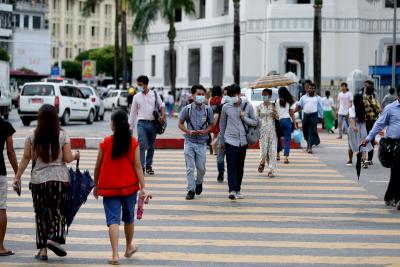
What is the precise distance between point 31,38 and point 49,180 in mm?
104770

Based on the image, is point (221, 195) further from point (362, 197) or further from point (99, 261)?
point (99, 261)

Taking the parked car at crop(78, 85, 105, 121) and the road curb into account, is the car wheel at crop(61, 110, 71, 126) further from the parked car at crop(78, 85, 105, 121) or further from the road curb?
the road curb

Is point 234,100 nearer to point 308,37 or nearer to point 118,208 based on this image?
point 118,208

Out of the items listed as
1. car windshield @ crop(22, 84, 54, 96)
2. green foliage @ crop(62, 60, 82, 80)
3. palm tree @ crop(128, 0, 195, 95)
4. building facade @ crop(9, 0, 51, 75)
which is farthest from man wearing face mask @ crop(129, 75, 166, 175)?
green foliage @ crop(62, 60, 82, 80)

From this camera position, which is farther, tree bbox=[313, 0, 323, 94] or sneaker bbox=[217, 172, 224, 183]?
tree bbox=[313, 0, 323, 94]

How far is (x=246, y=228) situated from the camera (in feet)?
40.1

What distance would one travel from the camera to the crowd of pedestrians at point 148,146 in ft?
32.3

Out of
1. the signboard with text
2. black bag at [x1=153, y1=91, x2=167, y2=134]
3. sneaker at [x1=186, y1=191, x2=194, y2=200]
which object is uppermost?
the signboard with text

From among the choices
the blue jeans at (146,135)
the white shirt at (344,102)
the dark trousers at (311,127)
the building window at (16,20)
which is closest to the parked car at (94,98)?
the white shirt at (344,102)

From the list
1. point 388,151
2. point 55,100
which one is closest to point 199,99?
point 388,151

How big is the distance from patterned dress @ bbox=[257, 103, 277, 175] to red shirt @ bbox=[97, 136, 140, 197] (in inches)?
330

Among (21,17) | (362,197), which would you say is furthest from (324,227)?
(21,17)

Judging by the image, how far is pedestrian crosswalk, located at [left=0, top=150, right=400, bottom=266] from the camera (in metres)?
10.2

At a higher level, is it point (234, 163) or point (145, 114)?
point (145, 114)
